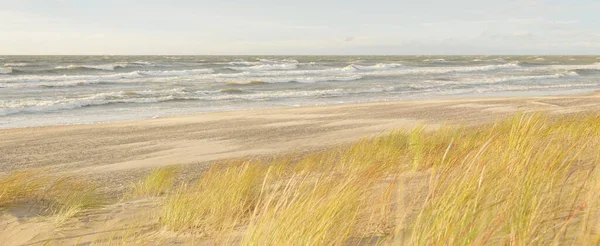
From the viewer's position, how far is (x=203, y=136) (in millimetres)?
11453

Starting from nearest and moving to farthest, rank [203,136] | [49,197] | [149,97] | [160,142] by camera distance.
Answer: [49,197] → [160,142] → [203,136] → [149,97]

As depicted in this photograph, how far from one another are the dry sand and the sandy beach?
2 centimetres

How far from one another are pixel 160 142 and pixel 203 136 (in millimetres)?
1027

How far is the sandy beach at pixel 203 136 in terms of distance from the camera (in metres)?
9.05

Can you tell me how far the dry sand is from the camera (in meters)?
4.80

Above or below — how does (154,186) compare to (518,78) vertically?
above

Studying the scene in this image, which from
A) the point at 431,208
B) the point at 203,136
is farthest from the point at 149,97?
the point at 431,208

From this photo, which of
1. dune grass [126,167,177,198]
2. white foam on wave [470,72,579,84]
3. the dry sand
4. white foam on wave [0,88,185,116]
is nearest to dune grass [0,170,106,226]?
the dry sand

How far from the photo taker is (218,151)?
386 inches

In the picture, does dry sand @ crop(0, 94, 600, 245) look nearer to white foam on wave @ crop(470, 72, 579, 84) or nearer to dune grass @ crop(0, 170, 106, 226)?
dune grass @ crop(0, 170, 106, 226)

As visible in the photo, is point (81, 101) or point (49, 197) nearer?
point (49, 197)

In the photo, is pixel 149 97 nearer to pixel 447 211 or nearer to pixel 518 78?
pixel 447 211

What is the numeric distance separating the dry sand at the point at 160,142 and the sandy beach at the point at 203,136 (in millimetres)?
19

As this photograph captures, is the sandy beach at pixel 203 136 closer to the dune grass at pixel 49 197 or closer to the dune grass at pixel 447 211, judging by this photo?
the dune grass at pixel 49 197
